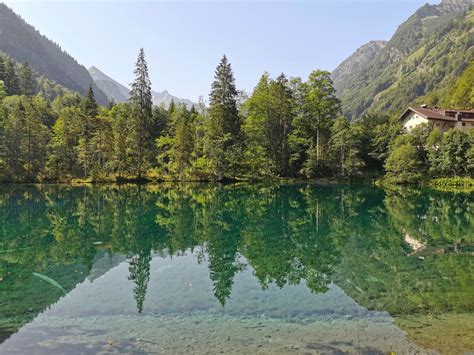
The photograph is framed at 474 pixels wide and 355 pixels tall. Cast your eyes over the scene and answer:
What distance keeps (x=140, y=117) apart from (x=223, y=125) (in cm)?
1230

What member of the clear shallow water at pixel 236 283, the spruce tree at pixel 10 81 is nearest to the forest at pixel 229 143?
the clear shallow water at pixel 236 283

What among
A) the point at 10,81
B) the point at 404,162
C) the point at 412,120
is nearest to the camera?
the point at 404,162

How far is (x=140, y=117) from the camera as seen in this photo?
5147 centimetres


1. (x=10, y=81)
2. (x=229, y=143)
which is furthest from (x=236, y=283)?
(x=10, y=81)

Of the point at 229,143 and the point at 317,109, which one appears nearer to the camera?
the point at 229,143

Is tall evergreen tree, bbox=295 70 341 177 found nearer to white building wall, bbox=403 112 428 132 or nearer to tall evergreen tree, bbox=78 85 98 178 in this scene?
white building wall, bbox=403 112 428 132

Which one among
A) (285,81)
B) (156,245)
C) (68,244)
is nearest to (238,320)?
(156,245)

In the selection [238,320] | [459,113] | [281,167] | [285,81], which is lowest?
[238,320]

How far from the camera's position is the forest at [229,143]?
48.5m

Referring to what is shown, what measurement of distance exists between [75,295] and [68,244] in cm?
654

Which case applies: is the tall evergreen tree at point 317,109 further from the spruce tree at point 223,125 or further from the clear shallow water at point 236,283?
the clear shallow water at point 236,283

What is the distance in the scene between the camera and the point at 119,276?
1199cm

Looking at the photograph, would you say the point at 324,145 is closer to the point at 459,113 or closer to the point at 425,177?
the point at 425,177

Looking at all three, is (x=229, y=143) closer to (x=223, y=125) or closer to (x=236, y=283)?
(x=223, y=125)
